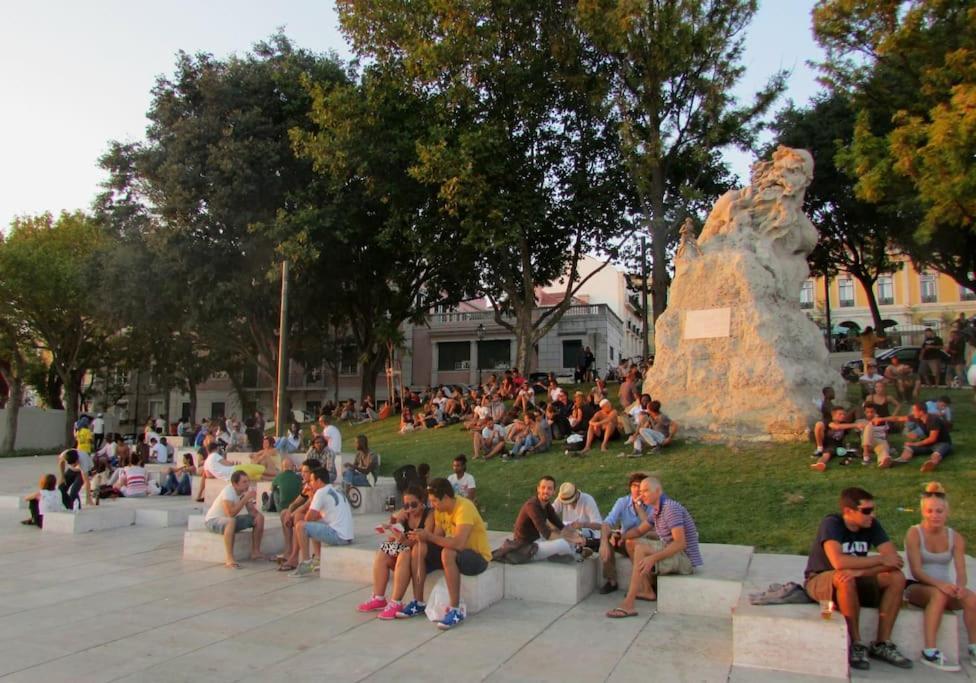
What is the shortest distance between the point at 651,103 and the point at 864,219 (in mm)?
13296

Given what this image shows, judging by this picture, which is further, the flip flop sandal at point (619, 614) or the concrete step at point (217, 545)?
the concrete step at point (217, 545)

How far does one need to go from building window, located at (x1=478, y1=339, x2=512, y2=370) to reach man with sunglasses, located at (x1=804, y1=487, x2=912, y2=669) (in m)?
41.0

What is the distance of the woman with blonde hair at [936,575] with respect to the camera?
519 cm

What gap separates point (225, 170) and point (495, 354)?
26.0 metres

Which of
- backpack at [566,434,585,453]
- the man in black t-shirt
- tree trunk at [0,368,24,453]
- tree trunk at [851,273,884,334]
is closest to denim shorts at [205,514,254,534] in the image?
backpack at [566,434,585,453]

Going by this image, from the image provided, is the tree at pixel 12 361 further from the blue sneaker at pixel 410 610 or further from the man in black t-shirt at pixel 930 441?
the man in black t-shirt at pixel 930 441

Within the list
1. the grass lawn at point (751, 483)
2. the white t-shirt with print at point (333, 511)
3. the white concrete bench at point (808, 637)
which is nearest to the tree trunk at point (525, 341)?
the grass lawn at point (751, 483)

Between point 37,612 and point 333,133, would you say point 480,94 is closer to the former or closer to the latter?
point 333,133

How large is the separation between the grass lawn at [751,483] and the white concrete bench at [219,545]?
3396 millimetres

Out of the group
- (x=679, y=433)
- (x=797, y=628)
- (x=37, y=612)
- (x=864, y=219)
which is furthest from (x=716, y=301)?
(x=864, y=219)

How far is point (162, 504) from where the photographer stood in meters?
13.8

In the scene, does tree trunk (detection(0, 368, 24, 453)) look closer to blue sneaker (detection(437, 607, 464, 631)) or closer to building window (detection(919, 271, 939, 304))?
blue sneaker (detection(437, 607, 464, 631))

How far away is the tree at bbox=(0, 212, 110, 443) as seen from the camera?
104 ft

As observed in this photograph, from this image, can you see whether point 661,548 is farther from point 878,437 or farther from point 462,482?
point 878,437
